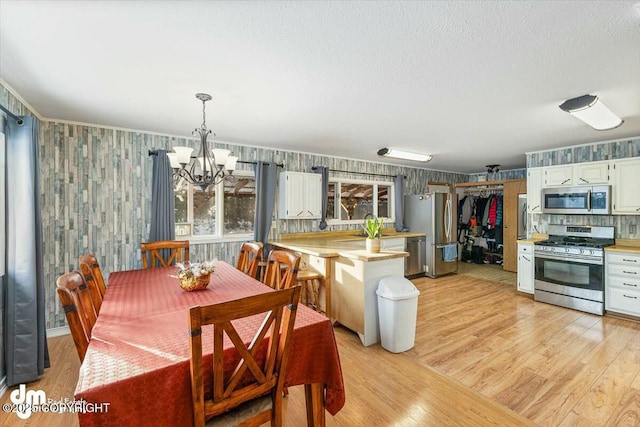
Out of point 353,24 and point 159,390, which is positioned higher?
point 353,24

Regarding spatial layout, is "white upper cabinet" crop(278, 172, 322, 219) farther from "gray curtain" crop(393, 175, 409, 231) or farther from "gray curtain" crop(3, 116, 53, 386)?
"gray curtain" crop(3, 116, 53, 386)

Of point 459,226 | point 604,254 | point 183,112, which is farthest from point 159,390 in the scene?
point 459,226

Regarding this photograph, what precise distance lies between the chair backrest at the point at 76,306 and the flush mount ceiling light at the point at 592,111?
377cm

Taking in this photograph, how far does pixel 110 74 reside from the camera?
80.0 inches

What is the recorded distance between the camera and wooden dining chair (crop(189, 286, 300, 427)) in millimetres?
1098

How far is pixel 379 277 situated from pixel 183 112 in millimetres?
2616

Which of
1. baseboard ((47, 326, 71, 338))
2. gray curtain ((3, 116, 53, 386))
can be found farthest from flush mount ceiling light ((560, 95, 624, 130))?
baseboard ((47, 326, 71, 338))

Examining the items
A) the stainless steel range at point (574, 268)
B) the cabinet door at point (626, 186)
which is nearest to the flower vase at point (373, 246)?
the stainless steel range at point (574, 268)

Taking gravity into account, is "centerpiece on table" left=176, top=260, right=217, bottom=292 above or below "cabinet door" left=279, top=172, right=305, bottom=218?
below

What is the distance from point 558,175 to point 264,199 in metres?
4.59

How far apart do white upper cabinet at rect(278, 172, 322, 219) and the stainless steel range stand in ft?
11.3

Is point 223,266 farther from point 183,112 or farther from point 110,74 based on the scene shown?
point 110,74

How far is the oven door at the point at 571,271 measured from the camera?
3689mm

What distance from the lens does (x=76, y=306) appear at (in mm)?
1330
